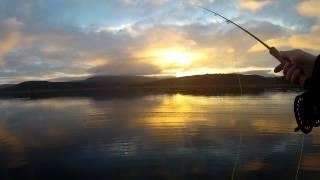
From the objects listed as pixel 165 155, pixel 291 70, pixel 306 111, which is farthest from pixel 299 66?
pixel 165 155

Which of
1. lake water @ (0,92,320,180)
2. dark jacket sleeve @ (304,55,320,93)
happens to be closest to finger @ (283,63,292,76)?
dark jacket sleeve @ (304,55,320,93)

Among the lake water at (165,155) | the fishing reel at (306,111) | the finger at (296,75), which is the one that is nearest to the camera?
the finger at (296,75)

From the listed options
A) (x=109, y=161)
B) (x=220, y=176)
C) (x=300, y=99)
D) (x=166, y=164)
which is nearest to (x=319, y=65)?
(x=300, y=99)

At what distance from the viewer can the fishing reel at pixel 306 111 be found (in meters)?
2.55

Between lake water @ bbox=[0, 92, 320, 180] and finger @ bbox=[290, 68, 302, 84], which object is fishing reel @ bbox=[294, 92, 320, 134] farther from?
lake water @ bbox=[0, 92, 320, 180]

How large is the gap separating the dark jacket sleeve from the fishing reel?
8 centimetres

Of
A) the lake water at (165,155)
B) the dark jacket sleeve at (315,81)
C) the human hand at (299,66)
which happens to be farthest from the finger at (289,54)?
the lake water at (165,155)

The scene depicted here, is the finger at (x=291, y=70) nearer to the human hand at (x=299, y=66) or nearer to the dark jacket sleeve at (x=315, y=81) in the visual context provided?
the human hand at (x=299, y=66)

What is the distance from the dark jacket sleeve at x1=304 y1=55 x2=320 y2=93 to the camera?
234 cm

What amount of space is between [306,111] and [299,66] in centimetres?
36

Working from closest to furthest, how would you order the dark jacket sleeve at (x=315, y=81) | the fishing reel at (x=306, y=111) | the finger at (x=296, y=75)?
the dark jacket sleeve at (x=315, y=81)
the finger at (x=296, y=75)
the fishing reel at (x=306, y=111)

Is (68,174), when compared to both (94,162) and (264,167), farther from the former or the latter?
(264,167)

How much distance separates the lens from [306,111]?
2680 millimetres

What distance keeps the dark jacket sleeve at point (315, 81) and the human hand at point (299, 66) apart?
1.3 inches
